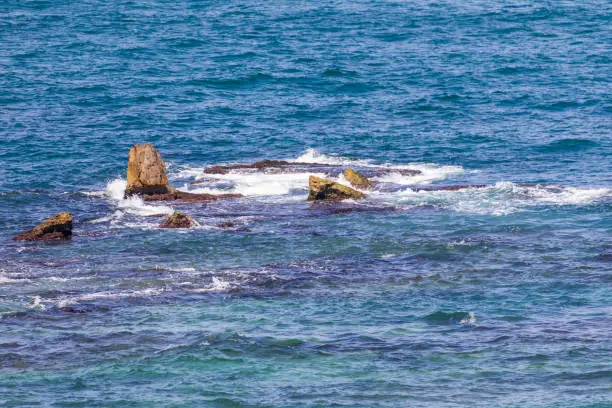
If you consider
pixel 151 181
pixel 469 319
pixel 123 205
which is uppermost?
pixel 151 181

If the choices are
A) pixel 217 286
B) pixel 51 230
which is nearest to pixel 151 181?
pixel 51 230

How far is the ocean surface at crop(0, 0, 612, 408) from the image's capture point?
39188 millimetres

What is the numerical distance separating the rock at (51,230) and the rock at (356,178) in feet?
56.0

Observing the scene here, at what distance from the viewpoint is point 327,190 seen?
6200cm

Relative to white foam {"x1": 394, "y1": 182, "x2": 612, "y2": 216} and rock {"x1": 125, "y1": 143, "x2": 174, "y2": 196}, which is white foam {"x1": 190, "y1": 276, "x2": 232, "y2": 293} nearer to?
rock {"x1": 125, "y1": 143, "x2": 174, "y2": 196}

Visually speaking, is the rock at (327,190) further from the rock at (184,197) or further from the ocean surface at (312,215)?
the rock at (184,197)

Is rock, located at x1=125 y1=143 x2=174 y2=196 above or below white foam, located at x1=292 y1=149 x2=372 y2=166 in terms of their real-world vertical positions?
above

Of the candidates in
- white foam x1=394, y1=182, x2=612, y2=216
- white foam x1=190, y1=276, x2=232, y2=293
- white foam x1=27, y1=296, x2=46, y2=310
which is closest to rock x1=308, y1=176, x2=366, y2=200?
white foam x1=394, y1=182, x2=612, y2=216

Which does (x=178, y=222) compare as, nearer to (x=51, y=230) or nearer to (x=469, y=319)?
(x=51, y=230)

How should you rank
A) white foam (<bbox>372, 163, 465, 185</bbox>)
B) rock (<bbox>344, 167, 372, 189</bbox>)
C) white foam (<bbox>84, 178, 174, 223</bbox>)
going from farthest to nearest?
white foam (<bbox>372, 163, 465, 185</bbox>) < rock (<bbox>344, 167, 372, 189</bbox>) < white foam (<bbox>84, 178, 174, 223</bbox>)

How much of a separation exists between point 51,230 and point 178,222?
6373 mm

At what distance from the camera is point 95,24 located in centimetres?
11406

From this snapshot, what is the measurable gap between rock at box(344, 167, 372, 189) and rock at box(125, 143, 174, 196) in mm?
10305

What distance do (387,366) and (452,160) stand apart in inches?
1393
